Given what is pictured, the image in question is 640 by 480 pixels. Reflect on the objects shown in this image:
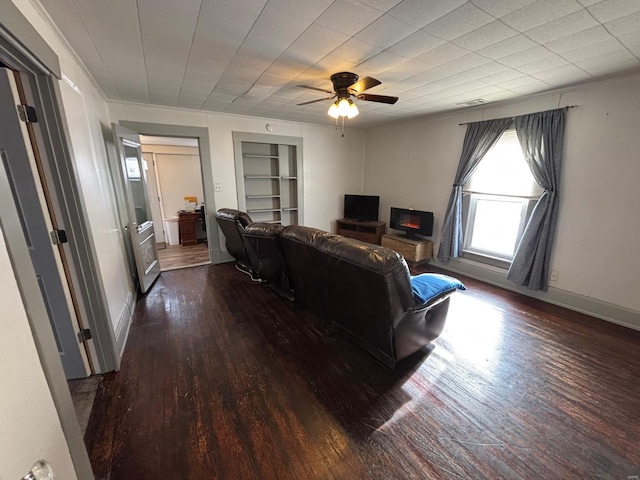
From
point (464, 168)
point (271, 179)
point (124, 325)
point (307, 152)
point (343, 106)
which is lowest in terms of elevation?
point (124, 325)

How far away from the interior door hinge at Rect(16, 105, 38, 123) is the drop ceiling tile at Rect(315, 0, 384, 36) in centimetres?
186

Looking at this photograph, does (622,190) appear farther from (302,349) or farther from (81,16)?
(81,16)

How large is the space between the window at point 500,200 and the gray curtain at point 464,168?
10 centimetres

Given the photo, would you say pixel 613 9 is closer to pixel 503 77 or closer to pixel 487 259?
pixel 503 77

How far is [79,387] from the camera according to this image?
6.31ft

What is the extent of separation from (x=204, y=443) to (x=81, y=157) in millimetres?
2180

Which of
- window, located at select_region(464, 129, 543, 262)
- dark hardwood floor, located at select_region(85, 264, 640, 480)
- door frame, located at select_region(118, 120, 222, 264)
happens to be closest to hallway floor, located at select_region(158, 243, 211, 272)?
door frame, located at select_region(118, 120, 222, 264)

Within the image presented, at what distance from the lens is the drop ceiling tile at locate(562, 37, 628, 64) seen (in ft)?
6.45

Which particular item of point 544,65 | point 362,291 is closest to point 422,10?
point 544,65

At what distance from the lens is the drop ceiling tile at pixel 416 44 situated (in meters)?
1.89

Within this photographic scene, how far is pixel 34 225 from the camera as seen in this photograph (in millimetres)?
1669

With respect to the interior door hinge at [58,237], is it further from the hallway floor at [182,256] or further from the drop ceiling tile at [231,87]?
the hallway floor at [182,256]

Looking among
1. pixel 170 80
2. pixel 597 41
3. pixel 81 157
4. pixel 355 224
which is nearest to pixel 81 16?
pixel 81 157

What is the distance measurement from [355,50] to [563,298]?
3673 millimetres
